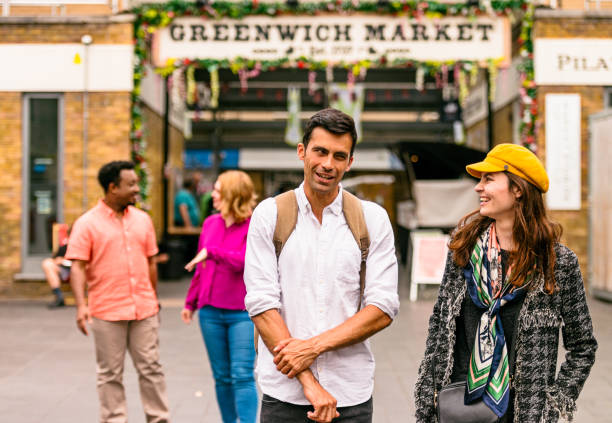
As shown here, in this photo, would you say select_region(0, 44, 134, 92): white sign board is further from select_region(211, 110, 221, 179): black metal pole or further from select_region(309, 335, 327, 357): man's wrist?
select_region(211, 110, 221, 179): black metal pole

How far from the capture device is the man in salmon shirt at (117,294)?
15.2ft

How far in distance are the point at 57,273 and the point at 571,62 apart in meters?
9.13

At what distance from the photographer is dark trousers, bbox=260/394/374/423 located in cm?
260

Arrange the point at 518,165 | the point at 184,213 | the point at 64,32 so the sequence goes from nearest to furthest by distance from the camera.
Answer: the point at 518,165, the point at 64,32, the point at 184,213

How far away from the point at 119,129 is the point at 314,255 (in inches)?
392

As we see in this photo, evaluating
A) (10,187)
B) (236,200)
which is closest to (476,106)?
(10,187)

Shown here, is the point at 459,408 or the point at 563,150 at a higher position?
the point at 563,150

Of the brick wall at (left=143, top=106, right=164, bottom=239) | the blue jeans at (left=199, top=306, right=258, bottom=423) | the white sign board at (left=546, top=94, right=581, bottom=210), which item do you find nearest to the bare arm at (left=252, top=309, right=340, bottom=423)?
the blue jeans at (left=199, top=306, right=258, bottom=423)

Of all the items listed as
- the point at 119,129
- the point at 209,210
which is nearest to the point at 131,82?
the point at 119,129

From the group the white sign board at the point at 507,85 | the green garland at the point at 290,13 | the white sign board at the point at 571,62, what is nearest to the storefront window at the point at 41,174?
the green garland at the point at 290,13

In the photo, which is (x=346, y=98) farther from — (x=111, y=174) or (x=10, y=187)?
(x=111, y=174)

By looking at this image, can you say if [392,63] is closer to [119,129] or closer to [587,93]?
[587,93]

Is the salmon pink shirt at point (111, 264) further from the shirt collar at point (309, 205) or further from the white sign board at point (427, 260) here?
the white sign board at point (427, 260)

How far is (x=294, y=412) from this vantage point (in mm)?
2600
